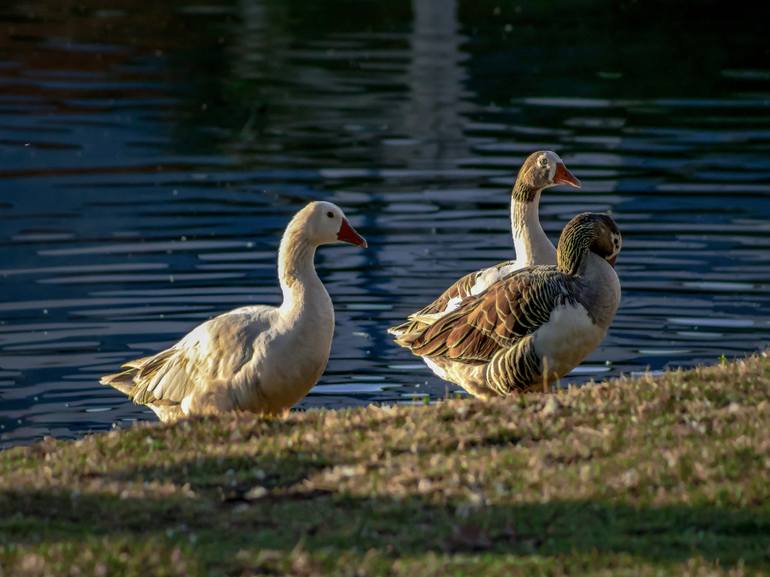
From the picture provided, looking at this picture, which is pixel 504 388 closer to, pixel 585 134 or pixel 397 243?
pixel 397 243

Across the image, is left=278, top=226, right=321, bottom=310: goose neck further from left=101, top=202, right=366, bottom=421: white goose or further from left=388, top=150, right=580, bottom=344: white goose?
left=388, top=150, right=580, bottom=344: white goose

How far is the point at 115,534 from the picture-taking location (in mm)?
9203

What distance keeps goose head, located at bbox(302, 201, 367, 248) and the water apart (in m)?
2.86

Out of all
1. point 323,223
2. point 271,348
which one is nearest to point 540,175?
point 323,223

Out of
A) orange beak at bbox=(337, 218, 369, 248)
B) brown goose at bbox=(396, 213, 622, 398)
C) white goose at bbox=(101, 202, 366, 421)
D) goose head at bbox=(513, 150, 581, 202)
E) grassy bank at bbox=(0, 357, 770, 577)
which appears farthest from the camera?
goose head at bbox=(513, 150, 581, 202)

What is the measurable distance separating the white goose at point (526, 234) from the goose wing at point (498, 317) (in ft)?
3.85

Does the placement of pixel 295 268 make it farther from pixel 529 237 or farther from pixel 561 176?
pixel 561 176

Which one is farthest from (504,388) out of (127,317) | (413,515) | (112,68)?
(112,68)

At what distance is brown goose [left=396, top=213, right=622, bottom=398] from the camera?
14.2 meters

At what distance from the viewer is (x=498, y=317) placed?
14516 mm

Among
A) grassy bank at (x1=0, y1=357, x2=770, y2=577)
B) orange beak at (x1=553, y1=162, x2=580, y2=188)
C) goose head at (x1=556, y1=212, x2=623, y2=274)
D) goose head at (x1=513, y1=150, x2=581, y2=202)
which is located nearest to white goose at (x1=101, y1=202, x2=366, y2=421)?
grassy bank at (x1=0, y1=357, x2=770, y2=577)

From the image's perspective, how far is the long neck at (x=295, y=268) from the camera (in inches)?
539

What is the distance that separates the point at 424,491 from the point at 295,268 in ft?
14.7

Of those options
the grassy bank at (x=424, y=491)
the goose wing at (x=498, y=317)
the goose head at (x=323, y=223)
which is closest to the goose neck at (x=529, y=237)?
the goose wing at (x=498, y=317)
